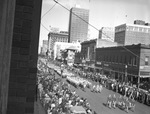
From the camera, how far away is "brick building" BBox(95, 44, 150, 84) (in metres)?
28.7

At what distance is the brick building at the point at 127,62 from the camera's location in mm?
28734

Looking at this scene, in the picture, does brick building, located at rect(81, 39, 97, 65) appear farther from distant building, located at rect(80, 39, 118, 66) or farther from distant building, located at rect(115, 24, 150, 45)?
distant building, located at rect(115, 24, 150, 45)

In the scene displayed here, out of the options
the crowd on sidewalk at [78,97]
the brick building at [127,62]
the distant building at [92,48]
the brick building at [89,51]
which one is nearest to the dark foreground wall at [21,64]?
the crowd on sidewalk at [78,97]

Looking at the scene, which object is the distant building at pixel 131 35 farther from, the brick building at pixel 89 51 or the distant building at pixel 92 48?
the distant building at pixel 92 48

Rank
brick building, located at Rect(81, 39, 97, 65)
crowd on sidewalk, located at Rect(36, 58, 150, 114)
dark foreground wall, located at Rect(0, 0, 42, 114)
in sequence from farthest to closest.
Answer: brick building, located at Rect(81, 39, 97, 65) → crowd on sidewalk, located at Rect(36, 58, 150, 114) → dark foreground wall, located at Rect(0, 0, 42, 114)

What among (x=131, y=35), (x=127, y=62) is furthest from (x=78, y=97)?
(x=131, y=35)

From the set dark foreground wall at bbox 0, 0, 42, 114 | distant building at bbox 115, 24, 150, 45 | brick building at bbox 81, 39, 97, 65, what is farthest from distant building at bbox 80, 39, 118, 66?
distant building at bbox 115, 24, 150, 45

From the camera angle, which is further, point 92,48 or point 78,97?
point 92,48

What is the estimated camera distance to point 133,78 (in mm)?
30344

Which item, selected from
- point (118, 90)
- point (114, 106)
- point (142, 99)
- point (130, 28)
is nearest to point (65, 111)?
point (114, 106)

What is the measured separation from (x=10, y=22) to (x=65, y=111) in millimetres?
8567

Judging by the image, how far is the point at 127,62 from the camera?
31703 millimetres

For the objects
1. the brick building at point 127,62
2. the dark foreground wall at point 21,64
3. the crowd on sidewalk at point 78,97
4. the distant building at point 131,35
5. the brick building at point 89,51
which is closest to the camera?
the dark foreground wall at point 21,64

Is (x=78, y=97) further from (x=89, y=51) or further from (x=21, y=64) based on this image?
(x=89, y=51)
